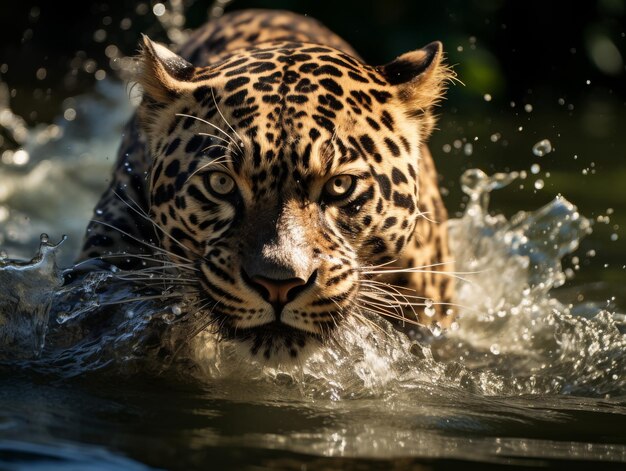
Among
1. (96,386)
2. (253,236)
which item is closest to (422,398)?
(253,236)

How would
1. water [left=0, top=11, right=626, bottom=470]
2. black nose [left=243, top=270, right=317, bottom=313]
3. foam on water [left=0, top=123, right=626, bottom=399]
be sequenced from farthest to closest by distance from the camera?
1. foam on water [left=0, top=123, right=626, bottom=399]
2. black nose [left=243, top=270, right=317, bottom=313]
3. water [left=0, top=11, right=626, bottom=470]

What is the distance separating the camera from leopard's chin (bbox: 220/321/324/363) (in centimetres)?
420

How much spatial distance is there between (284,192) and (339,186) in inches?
9.4

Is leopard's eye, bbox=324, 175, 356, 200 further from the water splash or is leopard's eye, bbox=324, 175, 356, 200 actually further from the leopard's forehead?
the water splash

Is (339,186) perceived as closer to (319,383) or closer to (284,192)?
(284,192)

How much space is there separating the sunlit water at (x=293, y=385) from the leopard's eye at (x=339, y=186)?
20.5 inches

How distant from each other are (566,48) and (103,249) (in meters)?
8.96

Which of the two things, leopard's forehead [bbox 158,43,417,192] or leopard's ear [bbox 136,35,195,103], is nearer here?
leopard's forehead [bbox 158,43,417,192]

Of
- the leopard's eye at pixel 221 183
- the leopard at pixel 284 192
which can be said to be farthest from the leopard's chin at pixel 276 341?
the leopard's eye at pixel 221 183

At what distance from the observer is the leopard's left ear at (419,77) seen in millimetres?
4855

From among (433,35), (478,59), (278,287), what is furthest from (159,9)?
(278,287)

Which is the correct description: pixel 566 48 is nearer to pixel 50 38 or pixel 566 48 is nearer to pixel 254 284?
pixel 50 38

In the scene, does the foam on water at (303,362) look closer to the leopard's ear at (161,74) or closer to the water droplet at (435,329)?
the water droplet at (435,329)

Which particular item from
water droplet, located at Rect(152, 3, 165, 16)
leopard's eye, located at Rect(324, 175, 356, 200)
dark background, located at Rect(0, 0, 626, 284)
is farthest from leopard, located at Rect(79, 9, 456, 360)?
water droplet, located at Rect(152, 3, 165, 16)
